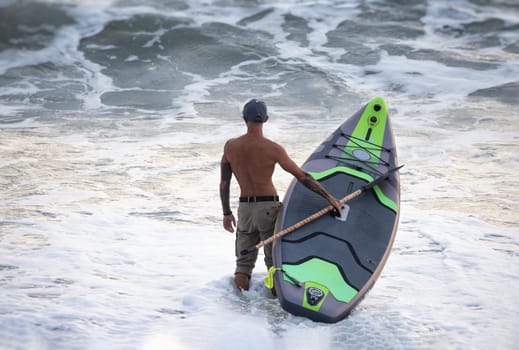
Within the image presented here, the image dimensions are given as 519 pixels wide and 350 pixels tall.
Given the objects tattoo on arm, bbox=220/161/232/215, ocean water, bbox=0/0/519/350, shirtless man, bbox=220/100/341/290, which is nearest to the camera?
shirtless man, bbox=220/100/341/290

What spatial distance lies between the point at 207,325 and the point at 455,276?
216cm

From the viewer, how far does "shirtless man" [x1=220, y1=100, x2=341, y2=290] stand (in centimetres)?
390

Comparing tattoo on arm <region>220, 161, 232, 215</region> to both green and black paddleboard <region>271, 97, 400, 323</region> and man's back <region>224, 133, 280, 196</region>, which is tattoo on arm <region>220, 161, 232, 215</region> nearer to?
man's back <region>224, 133, 280, 196</region>

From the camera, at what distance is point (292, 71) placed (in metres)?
14.4

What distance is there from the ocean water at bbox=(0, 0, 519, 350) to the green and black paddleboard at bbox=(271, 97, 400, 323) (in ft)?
0.54

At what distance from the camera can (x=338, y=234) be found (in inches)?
172

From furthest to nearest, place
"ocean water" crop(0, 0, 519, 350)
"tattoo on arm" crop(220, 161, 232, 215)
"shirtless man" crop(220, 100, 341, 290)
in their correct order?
"tattoo on arm" crop(220, 161, 232, 215), "ocean water" crop(0, 0, 519, 350), "shirtless man" crop(220, 100, 341, 290)

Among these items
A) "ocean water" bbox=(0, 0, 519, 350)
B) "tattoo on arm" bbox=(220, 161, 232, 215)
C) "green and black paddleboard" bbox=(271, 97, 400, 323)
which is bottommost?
"ocean water" bbox=(0, 0, 519, 350)

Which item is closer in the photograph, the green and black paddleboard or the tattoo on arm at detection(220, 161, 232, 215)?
the green and black paddleboard

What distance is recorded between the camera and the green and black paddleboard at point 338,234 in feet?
12.8

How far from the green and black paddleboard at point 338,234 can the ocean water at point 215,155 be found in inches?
6.4

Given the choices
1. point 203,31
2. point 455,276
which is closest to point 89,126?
point 203,31

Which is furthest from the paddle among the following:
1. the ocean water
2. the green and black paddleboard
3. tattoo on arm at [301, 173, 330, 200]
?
the ocean water

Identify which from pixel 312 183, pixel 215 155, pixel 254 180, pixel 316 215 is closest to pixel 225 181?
pixel 254 180
